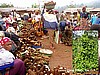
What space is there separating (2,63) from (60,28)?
28.6 ft

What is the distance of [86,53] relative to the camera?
3756 millimetres

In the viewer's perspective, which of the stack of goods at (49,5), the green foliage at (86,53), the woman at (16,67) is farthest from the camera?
the stack of goods at (49,5)

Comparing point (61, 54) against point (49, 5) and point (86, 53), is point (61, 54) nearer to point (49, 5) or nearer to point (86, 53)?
point (49, 5)

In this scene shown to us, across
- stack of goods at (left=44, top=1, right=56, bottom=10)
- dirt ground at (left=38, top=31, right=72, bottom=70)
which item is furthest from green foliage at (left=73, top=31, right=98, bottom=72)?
Answer: stack of goods at (left=44, top=1, right=56, bottom=10)

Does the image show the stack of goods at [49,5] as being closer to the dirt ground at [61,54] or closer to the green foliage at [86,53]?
the dirt ground at [61,54]

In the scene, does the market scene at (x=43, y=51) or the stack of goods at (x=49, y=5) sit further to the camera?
the stack of goods at (x=49, y=5)

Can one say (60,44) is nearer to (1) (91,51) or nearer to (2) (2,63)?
(1) (91,51)

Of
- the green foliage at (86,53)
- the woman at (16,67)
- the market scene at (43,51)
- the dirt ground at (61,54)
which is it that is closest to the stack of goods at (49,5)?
the market scene at (43,51)

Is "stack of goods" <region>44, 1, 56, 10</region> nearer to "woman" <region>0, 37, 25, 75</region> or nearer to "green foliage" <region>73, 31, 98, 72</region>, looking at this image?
"green foliage" <region>73, 31, 98, 72</region>

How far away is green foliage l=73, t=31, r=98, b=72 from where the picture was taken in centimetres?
370

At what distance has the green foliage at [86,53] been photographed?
3703 millimetres

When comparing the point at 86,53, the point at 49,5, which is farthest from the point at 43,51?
the point at 49,5

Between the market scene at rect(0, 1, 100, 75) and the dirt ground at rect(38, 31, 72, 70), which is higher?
the market scene at rect(0, 1, 100, 75)

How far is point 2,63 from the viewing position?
2.51m
